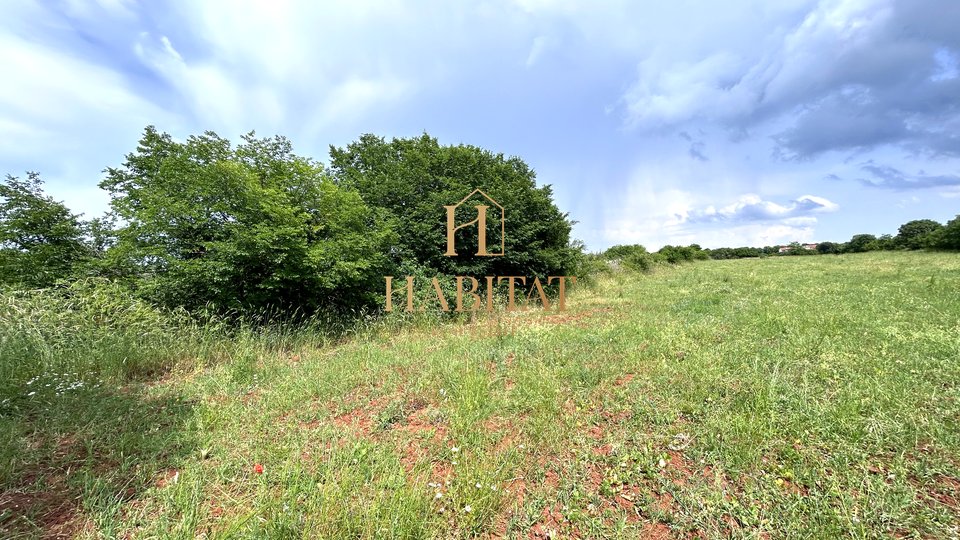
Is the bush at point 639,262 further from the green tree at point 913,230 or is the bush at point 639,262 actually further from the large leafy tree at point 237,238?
the green tree at point 913,230

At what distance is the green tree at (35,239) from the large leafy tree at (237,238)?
904 millimetres

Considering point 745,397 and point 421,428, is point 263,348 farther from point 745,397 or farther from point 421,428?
point 745,397

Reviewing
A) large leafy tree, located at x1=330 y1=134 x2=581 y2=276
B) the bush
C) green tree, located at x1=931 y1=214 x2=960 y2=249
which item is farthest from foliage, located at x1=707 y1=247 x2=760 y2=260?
large leafy tree, located at x1=330 y1=134 x2=581 y2=276

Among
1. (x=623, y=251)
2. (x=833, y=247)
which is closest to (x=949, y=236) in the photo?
(x=833, y=247)

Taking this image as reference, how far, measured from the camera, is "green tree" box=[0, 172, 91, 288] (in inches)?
215

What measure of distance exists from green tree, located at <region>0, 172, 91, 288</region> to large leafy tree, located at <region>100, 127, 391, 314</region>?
904 mm

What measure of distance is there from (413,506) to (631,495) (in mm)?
1309

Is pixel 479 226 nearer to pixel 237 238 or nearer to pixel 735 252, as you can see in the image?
pixel 237 238

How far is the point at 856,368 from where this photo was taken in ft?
10.8

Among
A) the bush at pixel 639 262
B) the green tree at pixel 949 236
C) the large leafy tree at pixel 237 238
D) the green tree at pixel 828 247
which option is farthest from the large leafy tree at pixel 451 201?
the green tree at pixel 828 247

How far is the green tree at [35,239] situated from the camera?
17.9 feet

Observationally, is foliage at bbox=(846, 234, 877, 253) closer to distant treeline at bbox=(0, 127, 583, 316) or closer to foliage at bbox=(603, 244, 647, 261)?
foliage at bbox=(603, 244, 647, 261)

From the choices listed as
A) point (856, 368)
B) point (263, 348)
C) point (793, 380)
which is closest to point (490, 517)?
point (793, 380)

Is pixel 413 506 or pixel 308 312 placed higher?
pixel 308 312
